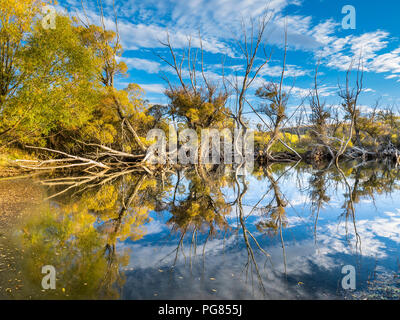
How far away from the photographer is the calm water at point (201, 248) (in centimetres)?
326

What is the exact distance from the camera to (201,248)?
4.77 metres

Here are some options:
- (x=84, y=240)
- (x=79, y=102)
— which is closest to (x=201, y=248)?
(x=84, y=240)

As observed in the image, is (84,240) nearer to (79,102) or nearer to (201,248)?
(201,248)

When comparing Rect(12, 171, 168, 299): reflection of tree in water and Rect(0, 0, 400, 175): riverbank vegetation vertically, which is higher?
Rect(0, 0, 400, 175): riverbank vegetation

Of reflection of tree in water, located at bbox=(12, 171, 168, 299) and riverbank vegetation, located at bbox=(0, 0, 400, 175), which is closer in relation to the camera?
reflection of tree in water, located at bbox=(12, 171, 168, 299)

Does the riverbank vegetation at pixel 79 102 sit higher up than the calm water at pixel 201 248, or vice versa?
the riverbank vegetation at pixel 79 102

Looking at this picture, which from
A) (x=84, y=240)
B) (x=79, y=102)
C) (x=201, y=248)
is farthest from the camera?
(x=79, y=102)

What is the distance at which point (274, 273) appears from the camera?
370 cm

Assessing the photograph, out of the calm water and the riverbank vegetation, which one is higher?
the riverbank vegetation

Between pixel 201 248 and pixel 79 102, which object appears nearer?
pixel 201 248

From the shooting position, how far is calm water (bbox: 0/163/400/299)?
3264 millimetres

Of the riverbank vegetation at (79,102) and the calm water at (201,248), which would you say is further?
the riverbank vegetation at (79,102)

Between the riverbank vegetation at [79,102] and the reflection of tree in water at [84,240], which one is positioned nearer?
the reflection of tree in water at [84,240]

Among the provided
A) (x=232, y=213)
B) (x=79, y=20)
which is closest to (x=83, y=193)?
(x=232, y=213)
